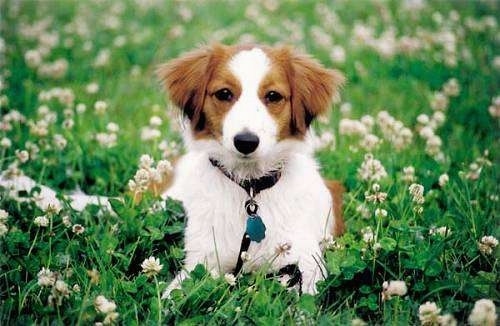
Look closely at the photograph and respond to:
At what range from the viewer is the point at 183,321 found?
3.23m

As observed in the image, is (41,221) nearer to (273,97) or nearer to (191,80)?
(191,80)

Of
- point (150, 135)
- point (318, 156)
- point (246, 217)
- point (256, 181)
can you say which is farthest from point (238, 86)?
point (318, 156)

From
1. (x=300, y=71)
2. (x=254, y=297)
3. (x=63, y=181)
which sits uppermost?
(x=300, y=71)

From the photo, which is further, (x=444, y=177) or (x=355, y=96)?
(x=355, y=96)

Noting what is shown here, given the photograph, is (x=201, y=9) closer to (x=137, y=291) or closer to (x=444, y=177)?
(x=444, y=177)

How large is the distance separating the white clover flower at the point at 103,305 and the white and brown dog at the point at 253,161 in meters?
0.70

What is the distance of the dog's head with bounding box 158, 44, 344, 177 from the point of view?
12.2 feet

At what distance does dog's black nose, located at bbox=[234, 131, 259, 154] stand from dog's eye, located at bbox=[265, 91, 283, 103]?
34 cm

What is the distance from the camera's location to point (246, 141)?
3605 mm

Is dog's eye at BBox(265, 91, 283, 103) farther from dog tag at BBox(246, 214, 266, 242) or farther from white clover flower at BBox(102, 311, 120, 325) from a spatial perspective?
white clover flower at BBox(102, 311, 120, 325)

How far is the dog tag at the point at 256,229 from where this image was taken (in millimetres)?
3880

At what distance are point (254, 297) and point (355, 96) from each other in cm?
443

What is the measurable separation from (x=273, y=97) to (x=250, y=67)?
0.21 meters

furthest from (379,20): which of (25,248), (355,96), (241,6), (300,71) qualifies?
(25,248)
